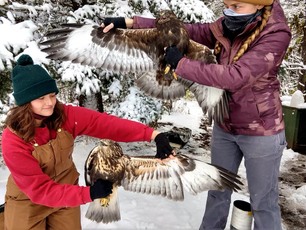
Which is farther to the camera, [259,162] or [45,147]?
[259,162]

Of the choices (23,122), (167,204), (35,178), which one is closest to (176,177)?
(35,178)

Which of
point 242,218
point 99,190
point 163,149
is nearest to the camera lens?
point 99,190

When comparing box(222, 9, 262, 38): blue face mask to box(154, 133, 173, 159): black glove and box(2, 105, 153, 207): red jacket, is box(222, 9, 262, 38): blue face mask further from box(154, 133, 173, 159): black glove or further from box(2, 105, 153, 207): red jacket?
box(2, 105, 153, 207): red jacket

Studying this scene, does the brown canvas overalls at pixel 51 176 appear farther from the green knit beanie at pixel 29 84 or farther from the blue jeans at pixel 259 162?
the blue jeans at pixel 259 162

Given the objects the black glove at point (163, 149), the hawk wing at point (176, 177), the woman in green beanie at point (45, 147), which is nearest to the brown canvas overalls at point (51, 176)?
the woman in green beanie at point (45, 147)

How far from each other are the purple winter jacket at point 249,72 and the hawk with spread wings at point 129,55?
14 centimetres

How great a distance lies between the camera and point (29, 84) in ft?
6.49

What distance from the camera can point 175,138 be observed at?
263 inches

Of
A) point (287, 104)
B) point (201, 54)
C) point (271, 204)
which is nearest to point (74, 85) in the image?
point (201, 54)

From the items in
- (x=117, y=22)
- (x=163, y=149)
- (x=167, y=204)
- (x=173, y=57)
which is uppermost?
(x=117, y=22)

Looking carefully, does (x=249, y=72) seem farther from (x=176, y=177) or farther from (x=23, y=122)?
(x=23, y=122)

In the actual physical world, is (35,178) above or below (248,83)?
below

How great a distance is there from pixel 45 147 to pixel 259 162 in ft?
4.70

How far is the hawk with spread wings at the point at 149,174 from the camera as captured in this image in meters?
2.18
